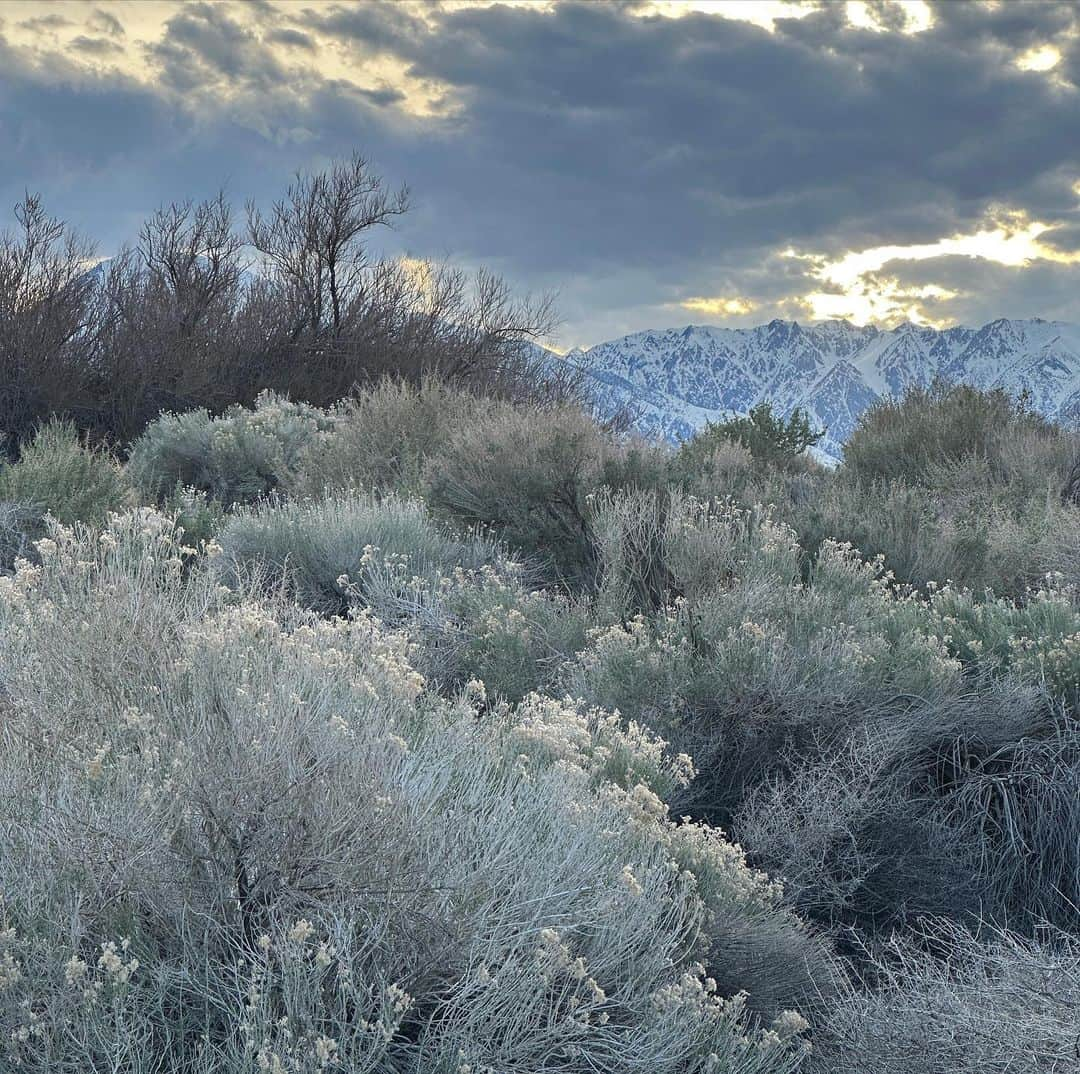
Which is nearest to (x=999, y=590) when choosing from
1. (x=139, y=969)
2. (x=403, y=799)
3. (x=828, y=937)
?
(x=828, y=937)

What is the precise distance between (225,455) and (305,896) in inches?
480

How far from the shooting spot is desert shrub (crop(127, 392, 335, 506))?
44.4 feet

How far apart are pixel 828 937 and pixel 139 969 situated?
8.96ft

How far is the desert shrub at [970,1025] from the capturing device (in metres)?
2.76

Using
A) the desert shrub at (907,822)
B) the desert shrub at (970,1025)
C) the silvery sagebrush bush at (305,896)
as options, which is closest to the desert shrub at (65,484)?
the silvery sagebrush bush at (305,896)

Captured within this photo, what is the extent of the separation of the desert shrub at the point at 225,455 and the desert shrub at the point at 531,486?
12.6 feet

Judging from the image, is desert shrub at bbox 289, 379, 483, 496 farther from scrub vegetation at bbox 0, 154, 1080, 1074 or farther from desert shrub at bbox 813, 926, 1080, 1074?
desert shrub at bbox 813, 926, 1080, 1074

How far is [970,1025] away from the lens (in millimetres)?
2854

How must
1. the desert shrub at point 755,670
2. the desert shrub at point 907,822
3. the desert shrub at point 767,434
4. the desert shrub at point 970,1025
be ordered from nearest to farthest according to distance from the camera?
the desert shrub at point 970,1025 → the desert shrub at point 907,822 → the desert shrub at point 755,670 → the desert shrub at point 767,434

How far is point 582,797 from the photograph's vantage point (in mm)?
3576

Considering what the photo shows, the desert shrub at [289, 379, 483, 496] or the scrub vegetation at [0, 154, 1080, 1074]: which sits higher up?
the desert shrub at [289, 379, 483, 496]

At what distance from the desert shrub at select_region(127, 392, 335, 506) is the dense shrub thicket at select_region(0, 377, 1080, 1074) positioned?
500 centimetres

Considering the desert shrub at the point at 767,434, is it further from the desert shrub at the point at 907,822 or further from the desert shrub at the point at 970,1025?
the desert shrub at the point at 970,1025

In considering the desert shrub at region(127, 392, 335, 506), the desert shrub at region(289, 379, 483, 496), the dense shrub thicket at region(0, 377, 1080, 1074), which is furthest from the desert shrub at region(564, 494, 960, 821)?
the desert shrub at region(127, 392, 335, 506)
